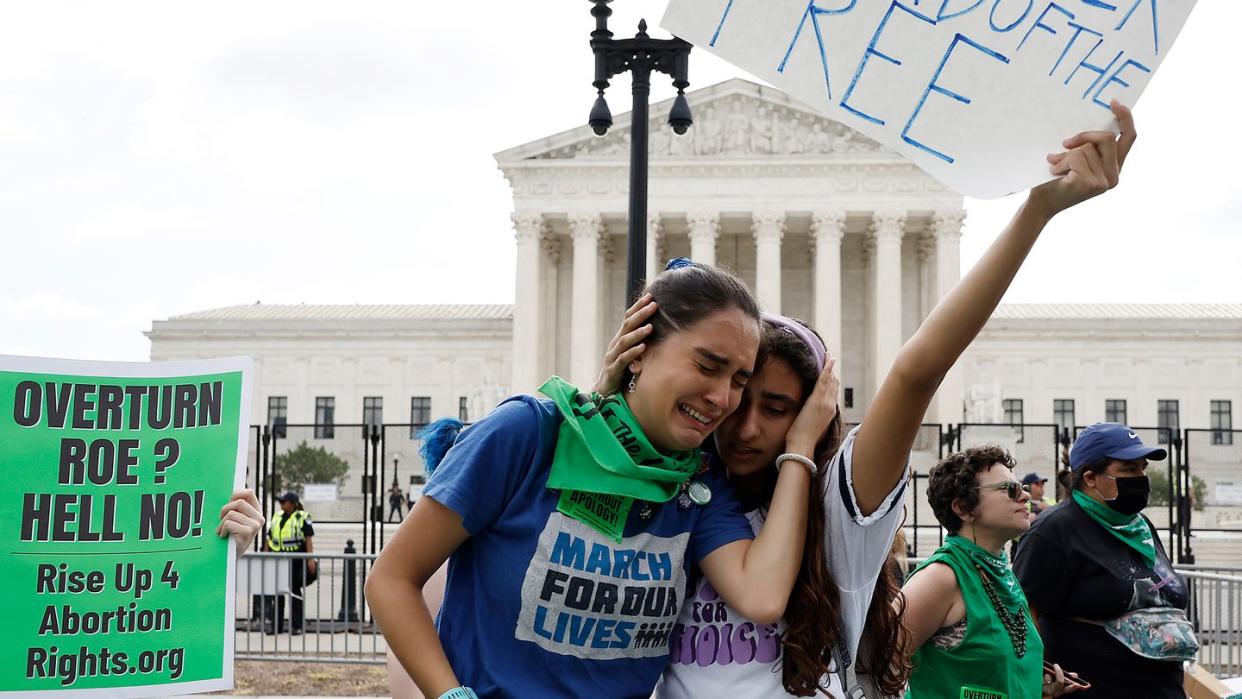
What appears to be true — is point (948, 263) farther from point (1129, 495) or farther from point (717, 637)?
point (717, 637)

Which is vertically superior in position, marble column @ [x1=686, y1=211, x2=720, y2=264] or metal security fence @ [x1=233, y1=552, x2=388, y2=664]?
marble column @ [x1=686, y1=211, x2=720, y2=264]

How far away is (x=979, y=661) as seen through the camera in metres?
3.54

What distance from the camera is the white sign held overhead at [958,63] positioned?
197cm

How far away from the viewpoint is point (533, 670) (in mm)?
2096

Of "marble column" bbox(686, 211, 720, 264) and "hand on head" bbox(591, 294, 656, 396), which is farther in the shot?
"marble column" bbox(686, 211, 720, 264)

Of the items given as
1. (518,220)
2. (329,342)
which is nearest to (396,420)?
(329,342)

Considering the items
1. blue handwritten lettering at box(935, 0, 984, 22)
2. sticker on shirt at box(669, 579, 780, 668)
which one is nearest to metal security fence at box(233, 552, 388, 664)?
sticker on shirt at box(669, 579, 780, 668)

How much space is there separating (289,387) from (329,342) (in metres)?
3.33

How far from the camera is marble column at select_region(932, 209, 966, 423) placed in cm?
4741

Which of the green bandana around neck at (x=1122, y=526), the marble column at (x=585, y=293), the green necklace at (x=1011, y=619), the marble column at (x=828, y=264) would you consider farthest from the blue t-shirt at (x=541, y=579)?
the marble column at (x=828, y=264)

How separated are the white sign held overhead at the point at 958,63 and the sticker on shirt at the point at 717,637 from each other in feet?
3.16

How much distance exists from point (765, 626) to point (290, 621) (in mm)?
9815

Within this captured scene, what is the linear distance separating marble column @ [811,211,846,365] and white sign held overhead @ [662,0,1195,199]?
46.8m

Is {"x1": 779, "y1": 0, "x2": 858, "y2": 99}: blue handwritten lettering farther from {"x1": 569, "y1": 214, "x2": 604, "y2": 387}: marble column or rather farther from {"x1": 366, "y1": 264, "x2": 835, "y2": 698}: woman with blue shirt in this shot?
{"x1": 569, "y1": 214, "x2": 604, "y2": 387}: marble column
